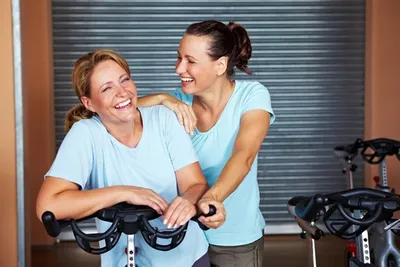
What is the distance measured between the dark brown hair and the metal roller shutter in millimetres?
3952

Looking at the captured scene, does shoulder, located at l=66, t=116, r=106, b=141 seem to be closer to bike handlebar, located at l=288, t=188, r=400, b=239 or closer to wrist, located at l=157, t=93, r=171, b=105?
wrist, located at l=157, t=93, r=171, b=105

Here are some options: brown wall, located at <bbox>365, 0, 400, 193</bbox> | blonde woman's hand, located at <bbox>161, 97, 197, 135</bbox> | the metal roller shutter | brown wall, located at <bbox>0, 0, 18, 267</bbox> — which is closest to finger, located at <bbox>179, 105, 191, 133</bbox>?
blonde woman's hand, located at <bbox>161, 97, 197, 135</bbox>

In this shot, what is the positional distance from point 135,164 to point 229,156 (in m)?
0.47

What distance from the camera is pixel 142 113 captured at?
8.80 ft

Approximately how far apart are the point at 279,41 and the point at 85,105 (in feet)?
15.1

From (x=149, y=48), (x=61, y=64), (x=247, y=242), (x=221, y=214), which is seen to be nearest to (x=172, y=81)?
(x=149, y=48)

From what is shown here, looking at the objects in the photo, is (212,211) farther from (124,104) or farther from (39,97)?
(39,97)

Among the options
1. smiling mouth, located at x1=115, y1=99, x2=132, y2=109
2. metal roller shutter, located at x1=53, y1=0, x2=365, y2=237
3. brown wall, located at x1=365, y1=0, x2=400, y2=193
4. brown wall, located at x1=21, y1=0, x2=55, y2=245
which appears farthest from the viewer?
metal roller shutter, located at x1=53, y1=0, x2=365, y2=237

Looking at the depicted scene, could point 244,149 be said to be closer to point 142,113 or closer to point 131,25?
point 142,113

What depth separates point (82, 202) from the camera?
2.41 metres

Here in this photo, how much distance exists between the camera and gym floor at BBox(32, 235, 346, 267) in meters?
6.30

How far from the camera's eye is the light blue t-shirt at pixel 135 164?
2533 millimetres

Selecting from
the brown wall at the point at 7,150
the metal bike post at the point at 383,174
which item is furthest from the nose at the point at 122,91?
the metal bike post at the point at 383,174

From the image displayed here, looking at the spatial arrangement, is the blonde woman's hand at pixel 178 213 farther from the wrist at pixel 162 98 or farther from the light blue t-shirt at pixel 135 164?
the wrist at pixel 162 98
